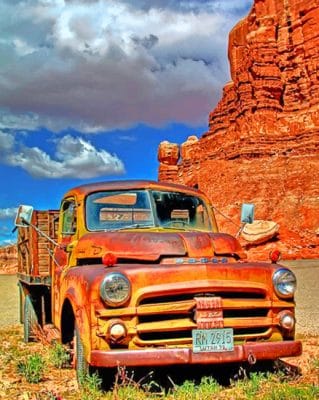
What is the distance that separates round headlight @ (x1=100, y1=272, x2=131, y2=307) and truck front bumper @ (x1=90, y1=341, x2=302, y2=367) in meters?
0.42

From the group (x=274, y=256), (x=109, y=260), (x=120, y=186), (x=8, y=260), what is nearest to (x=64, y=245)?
(x=120, y=186)

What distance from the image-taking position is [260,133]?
5919cm

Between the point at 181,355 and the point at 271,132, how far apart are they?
55563 mm

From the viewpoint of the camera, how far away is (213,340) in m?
5.32

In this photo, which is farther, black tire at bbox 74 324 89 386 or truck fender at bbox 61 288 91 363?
black tire at bbox 74 324 89 386

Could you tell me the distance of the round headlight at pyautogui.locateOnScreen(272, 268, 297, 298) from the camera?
18.7ft

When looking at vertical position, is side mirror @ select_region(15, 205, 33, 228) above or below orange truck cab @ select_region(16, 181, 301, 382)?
above

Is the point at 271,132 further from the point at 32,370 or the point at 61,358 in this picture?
the point at 32,370

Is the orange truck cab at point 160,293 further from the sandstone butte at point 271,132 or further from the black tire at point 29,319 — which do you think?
the sandstone butte at point 271,132

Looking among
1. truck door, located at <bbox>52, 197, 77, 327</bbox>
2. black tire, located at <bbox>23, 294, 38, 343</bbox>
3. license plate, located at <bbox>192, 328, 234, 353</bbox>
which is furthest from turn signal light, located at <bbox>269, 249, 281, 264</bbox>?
black tire, located at <bbox>23, 294, 38, 343</bbox>

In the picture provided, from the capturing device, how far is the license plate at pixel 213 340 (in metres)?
5.26

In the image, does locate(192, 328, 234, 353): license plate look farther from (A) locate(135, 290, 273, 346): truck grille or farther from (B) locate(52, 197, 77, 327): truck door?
(B) locate(52, 197, 77, 327): truck door

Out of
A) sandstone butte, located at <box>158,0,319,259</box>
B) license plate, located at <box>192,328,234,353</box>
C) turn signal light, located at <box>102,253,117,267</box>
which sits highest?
sandstone butte, located at <box>158,0,319,259</box>

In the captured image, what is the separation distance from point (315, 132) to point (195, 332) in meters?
51.4
